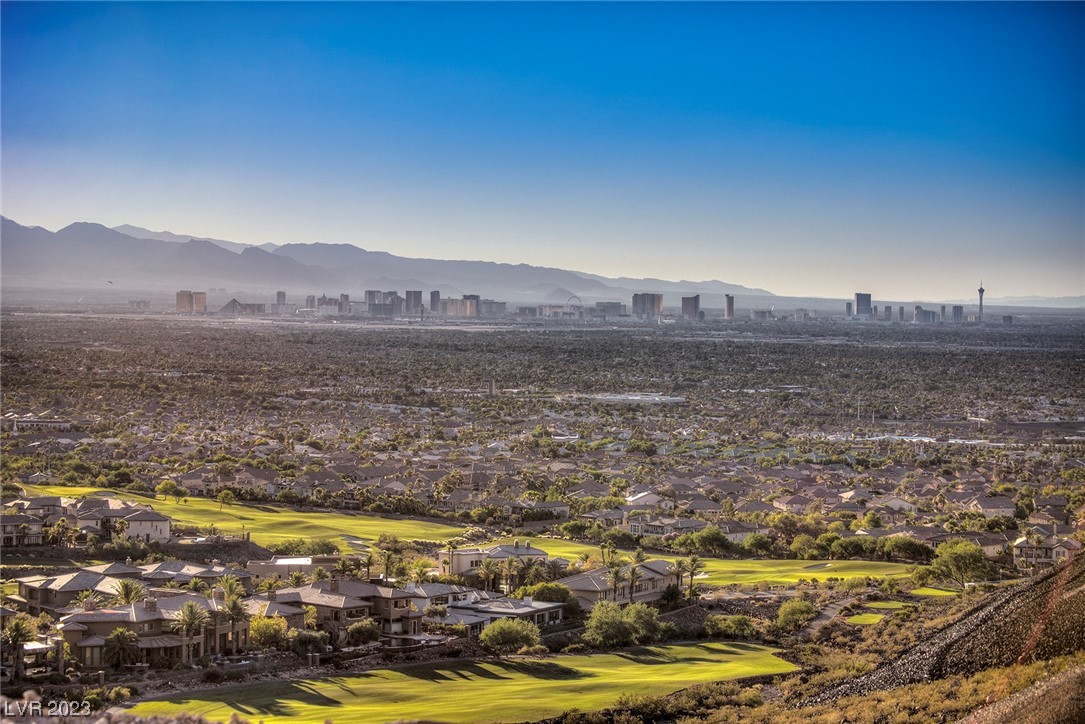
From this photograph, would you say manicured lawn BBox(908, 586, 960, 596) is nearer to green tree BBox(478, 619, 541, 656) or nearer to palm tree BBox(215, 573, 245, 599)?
green tree BBox(478, 619, 541, 656)

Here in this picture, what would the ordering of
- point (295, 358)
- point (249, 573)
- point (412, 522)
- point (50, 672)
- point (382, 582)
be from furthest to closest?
point (295, 358) → point (412, 522) → point (249, 573) → point (382, 582) → point (50, 672)

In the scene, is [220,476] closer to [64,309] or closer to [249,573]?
[249,573]

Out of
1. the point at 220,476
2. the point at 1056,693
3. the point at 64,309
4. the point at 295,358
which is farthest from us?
the point at 64,309

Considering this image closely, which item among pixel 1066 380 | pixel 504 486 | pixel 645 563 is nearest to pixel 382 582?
pixel 645 563

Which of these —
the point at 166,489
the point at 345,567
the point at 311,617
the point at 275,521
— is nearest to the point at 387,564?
the point at 345,567

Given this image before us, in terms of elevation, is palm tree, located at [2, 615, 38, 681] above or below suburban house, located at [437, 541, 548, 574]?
above

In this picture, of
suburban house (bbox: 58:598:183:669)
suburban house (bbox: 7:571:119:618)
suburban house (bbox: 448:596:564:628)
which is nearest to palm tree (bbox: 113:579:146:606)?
suburban house (bbox: 58:598:183:669)
